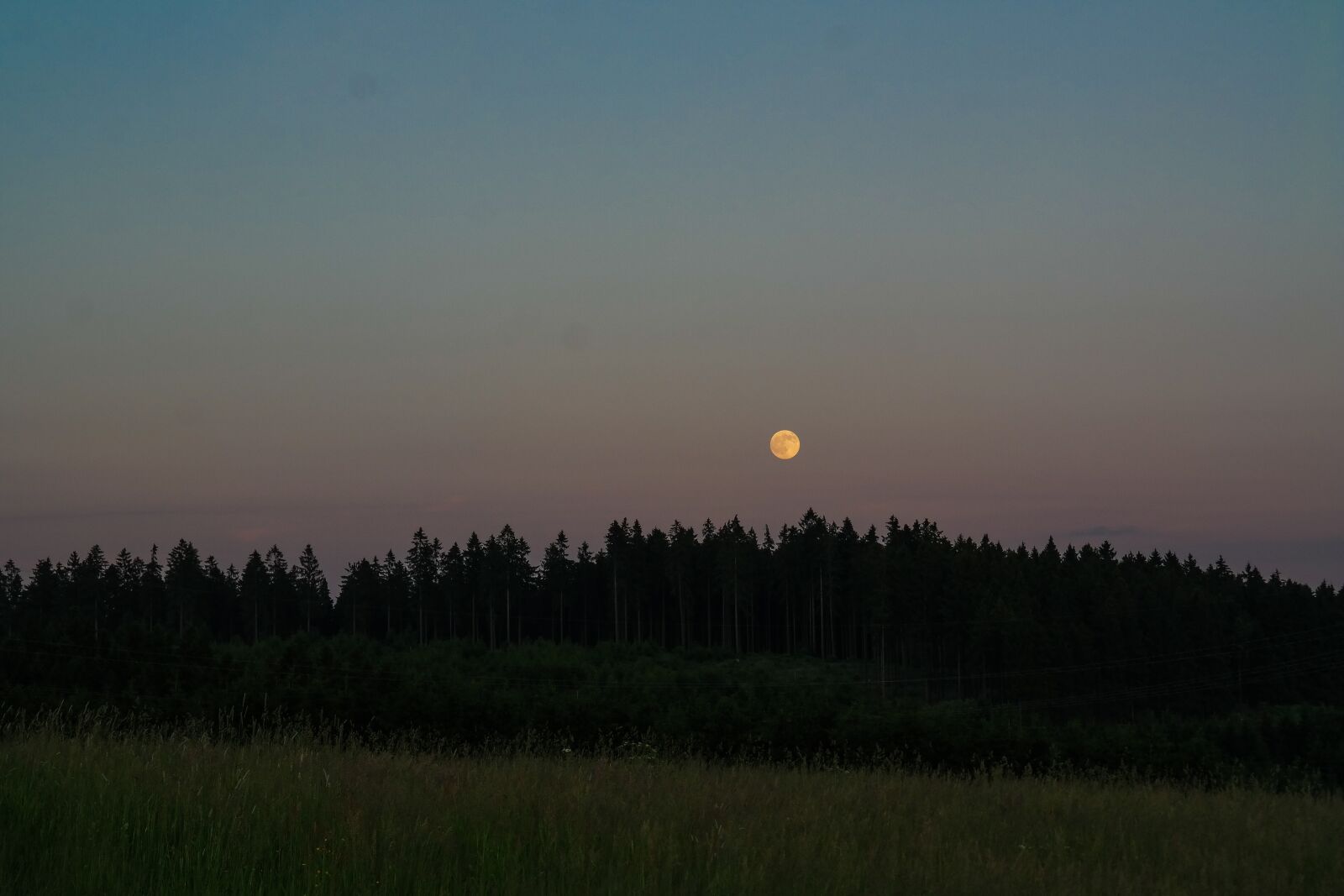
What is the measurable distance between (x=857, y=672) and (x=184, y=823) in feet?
373

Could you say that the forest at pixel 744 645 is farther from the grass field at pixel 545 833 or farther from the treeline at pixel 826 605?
the grass field at pixel 545 833

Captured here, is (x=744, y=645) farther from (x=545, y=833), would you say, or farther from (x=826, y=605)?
(x=545, y=833)

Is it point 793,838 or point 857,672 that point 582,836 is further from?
point 857,672

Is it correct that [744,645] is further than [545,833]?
Yes

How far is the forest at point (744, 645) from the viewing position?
139 ft

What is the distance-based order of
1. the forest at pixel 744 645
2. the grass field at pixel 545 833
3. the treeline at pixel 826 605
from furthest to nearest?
1. the treeline at pixel 826 605
2. the forest at pixel 744 645
3. the grass field at pixel 545 833

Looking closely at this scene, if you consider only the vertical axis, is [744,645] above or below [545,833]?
A: below

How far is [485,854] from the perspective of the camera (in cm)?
739

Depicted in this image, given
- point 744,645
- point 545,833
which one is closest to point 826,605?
point 744,645

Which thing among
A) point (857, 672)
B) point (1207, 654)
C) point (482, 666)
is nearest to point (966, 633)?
point (857, 672)

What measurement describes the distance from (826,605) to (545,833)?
132 m

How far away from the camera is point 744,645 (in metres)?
141

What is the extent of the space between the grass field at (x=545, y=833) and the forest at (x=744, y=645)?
628 inches

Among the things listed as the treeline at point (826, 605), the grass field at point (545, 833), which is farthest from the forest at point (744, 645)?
the grass field at point (545, 833)
